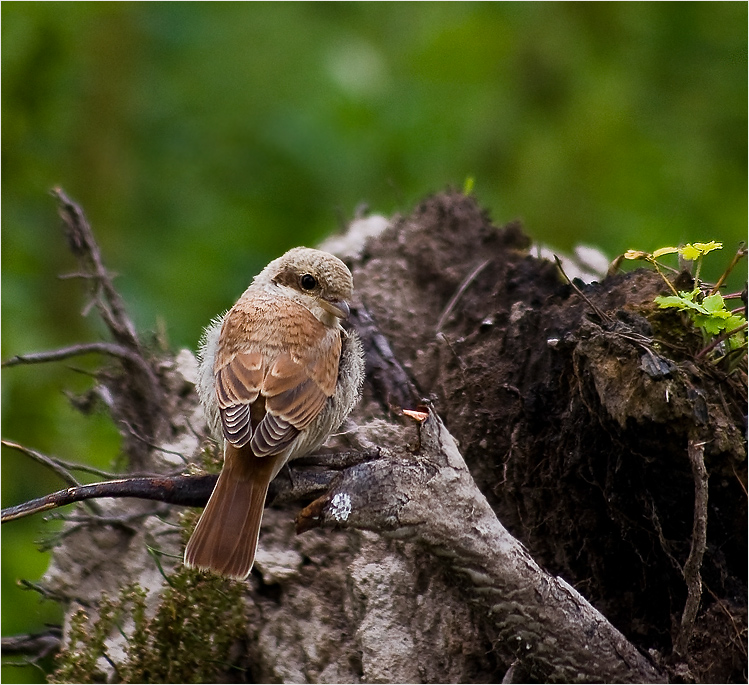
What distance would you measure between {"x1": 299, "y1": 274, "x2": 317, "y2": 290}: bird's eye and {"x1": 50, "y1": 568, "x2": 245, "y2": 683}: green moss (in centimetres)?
129

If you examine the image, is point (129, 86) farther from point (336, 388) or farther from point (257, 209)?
point (336, 388)

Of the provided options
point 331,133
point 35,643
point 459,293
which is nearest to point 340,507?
point 459,293

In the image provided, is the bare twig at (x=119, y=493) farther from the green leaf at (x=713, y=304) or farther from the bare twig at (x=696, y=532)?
the green leaf at (x=713, y=304)

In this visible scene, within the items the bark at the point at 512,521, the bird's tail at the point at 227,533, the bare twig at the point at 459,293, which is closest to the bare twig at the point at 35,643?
the bark at the point at 512,521

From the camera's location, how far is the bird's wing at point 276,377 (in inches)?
139

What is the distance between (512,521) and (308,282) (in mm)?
1368

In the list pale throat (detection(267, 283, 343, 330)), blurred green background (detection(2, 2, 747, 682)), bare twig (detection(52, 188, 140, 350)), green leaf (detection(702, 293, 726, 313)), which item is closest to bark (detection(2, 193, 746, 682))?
green leaf (detection(702, 293, 726, 313))

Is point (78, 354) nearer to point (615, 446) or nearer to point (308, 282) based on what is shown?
point (308, 282)

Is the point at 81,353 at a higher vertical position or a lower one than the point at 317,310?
lower

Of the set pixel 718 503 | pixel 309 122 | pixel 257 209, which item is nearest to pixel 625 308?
pixel 718 503

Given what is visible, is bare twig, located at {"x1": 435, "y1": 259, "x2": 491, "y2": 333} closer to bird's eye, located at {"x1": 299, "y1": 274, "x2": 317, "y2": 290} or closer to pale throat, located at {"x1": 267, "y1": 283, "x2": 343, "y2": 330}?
pale throat, located at {"x1": 267, "y1": 283, "x2": 343, "y2": 330}

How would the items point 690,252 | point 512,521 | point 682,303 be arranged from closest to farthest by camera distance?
point 682,303
point 690,252
point 512,521

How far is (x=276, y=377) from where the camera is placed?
377cm

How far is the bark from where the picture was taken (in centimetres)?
317
